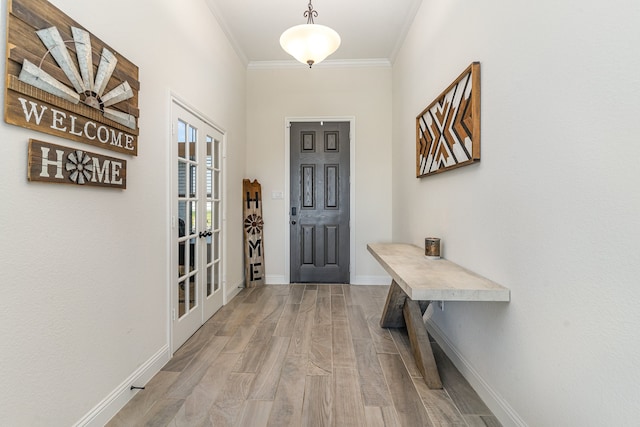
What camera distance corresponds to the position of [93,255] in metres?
1.54

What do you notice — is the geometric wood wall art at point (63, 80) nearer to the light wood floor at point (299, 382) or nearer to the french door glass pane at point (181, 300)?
the french door glass pane at point (181, 300)

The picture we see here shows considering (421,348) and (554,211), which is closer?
(554,211)

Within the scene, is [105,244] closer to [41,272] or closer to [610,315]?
[41,272]

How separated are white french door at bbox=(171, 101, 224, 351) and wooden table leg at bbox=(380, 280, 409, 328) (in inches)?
63.9

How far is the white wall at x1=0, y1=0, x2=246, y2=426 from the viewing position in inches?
46.0

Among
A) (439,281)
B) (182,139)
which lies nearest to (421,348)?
(439,281)

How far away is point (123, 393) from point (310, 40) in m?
2.57

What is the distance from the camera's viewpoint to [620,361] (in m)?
0.95

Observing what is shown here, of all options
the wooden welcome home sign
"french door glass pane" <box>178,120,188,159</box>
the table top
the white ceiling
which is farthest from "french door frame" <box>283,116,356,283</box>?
the table top

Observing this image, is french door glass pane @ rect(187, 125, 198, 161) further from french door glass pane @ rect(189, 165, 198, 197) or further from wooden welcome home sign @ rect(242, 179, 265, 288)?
wooden welcome home sign @ rect(242, 179, 265, 288)

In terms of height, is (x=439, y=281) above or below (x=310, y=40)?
below

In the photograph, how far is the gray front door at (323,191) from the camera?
434cm

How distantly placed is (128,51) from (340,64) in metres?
3.04

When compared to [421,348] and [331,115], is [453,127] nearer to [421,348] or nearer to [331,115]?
[421,348]
